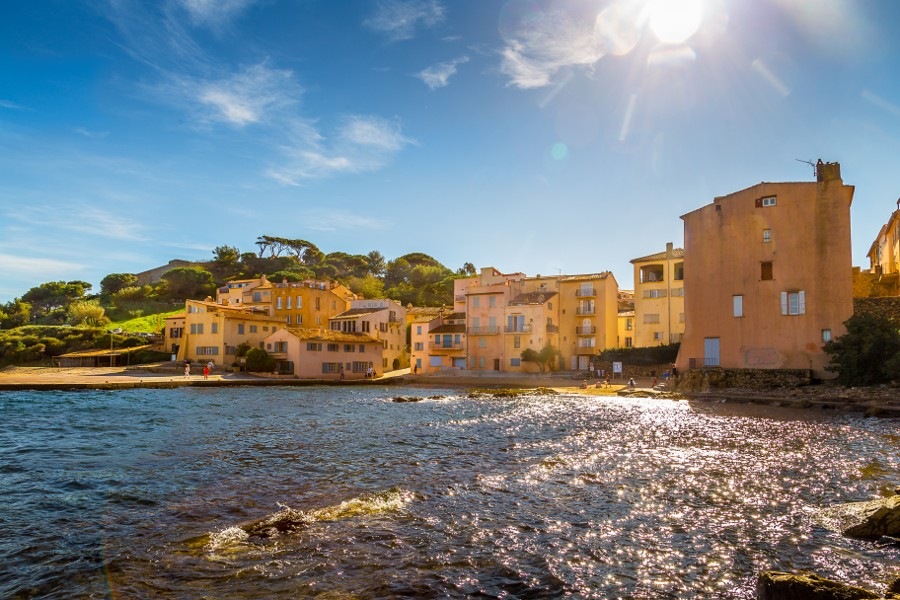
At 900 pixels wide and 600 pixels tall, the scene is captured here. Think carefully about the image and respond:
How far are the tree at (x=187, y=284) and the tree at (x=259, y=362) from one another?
51208 millimetres

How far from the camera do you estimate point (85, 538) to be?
30.0 ft

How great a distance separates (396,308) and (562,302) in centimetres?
2275

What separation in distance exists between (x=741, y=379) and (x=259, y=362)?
43.6 metres

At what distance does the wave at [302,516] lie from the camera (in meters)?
9.12

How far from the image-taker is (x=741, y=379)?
3825 cm

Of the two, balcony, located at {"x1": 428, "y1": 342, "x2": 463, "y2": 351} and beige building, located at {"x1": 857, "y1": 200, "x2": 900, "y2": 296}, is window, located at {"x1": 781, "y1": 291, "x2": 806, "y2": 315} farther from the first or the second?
balcony, located at {"x1": 428, "y1": 342, "x2": 463, "y2": 351}

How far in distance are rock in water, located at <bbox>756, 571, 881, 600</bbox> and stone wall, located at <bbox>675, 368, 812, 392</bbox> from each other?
35.8m

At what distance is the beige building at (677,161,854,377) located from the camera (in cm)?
3659

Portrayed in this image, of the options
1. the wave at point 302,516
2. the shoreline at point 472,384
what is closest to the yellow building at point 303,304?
the shoreline at point 472,384

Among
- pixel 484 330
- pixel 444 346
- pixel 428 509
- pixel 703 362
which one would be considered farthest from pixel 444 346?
pixel 428 509

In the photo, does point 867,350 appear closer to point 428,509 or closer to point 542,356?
point 542,356

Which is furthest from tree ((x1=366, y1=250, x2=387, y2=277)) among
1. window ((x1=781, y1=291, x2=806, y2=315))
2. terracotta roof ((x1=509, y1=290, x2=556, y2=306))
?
window ((x1=781, y1=291, x2=806, y2=315))

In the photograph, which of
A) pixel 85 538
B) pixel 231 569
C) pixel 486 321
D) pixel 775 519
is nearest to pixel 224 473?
pixel 85 538

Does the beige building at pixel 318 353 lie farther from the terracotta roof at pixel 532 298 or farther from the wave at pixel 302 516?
the wave at pixel 302 516
